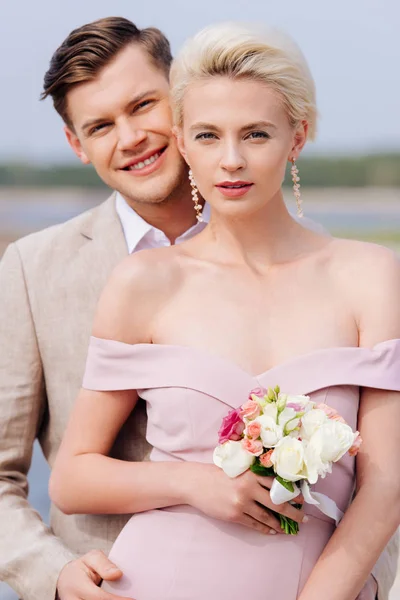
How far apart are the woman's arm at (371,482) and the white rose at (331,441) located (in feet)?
0.91

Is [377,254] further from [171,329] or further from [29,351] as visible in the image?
[29,351]

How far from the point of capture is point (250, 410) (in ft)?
7.99

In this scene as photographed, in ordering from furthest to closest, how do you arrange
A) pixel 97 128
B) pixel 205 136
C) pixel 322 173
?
pixel 322 173 → pixel 97 128 → pixel 205 136

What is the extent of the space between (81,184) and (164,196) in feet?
120

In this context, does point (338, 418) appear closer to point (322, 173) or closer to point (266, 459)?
point (266, 459)

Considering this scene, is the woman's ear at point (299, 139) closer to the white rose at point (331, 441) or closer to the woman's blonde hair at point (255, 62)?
the woman's blonde hair at point (255, 62)

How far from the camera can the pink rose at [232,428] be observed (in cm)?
245

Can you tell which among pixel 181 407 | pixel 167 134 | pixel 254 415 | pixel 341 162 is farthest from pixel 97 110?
pixel 341 162

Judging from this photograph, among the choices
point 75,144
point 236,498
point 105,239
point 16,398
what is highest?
point 75,144

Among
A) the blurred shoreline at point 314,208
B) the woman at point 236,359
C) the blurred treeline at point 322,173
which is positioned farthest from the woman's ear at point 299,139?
the blurred treeline at point 322,173

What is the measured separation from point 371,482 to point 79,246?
1.27 metres

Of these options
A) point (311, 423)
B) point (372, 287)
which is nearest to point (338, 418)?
point (311, 423)

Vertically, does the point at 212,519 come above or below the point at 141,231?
below

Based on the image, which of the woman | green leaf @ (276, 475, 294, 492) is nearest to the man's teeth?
the woman
